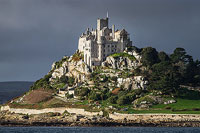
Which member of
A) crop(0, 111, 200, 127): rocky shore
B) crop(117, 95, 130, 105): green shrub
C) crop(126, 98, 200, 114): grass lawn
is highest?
crop(117, 95, 130, 105): green shrub

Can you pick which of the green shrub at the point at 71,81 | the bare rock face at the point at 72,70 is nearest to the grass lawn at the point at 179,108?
the bare rock face at the point at 72,70

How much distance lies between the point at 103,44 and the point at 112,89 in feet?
72.2

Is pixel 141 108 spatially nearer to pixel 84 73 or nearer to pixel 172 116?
pixel 172 116

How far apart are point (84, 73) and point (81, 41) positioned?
2089 cm

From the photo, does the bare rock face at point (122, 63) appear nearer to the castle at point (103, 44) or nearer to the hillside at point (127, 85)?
the hillside at point (127, 85)

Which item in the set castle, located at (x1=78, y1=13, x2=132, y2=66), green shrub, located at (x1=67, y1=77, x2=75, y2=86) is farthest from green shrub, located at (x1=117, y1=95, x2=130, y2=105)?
green shrub, located at (x1=67, y1=77, x2=75, y2=86)

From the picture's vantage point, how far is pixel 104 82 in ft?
491

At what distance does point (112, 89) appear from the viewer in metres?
145

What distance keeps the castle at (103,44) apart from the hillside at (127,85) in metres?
2.92

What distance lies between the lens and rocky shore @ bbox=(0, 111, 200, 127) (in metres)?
116

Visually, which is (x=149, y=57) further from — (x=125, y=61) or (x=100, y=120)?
(x=100, y=120)

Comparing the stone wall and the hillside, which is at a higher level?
the hillside

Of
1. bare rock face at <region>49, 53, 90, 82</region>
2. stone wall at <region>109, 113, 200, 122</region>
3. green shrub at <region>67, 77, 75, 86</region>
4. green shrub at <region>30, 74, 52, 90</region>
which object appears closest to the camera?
stone wall at <region>109, 113, 200, 122</region>

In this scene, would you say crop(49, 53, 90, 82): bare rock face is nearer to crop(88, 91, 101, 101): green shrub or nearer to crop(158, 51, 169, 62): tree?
crop(88, 91, 101, 101): green shrub
